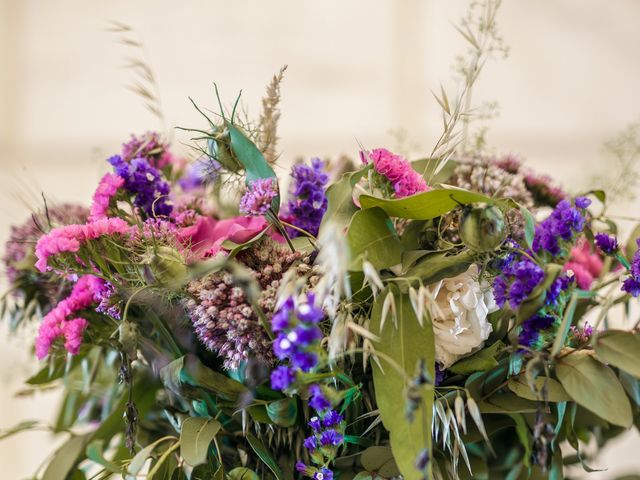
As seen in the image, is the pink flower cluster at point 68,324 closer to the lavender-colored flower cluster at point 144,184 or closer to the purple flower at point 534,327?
the lavender-colored flower cluster at point 144,184

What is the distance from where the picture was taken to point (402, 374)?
0.33 m

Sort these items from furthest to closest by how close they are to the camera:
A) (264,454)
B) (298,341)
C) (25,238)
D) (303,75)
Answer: (303,75) < (25,238) < (264,454) < (298,341)

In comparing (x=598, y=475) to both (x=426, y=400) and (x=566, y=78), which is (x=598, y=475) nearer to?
(x=566, y=78)

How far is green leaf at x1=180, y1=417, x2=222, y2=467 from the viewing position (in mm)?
365

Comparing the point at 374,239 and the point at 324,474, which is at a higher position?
the point at 374,239

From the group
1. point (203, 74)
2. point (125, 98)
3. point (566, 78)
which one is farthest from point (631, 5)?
point (125, 98)

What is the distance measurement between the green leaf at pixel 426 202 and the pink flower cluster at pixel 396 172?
0.02 m

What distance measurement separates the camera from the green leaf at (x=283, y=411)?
1.25 ft

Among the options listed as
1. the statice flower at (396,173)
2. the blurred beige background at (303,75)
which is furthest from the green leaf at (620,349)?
the blurred beige background at (303,75)

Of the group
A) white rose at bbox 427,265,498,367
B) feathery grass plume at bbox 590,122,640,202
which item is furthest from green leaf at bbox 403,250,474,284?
feathery grass plume at bbox 590,122,640,202

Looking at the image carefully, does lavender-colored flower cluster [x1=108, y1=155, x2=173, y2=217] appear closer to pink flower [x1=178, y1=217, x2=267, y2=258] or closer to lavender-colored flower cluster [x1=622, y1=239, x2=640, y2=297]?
pink flower [x1=178, y1=217, x2=267, y2=258]

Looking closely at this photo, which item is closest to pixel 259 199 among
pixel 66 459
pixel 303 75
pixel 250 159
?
pixel 250 159

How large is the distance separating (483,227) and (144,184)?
0.21m

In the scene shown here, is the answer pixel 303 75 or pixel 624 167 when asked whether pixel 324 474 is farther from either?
pixel 303 75
